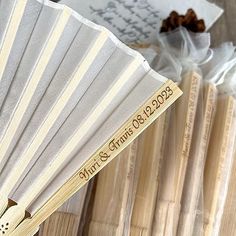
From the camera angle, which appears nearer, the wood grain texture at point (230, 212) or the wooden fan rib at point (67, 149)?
the wooden fan rib at point (67, 149)

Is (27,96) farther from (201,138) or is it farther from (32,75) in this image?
(201,138)

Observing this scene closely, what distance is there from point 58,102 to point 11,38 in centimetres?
7

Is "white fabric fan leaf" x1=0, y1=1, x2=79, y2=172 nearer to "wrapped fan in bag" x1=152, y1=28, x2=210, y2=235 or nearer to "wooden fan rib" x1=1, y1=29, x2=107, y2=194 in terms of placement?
"wooden fan rib" x1=1, y1=29, x2=107, y2=194

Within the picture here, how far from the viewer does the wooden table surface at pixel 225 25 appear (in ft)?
2.49

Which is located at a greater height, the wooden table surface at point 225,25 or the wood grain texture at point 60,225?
the wooden table surface at point 225,25

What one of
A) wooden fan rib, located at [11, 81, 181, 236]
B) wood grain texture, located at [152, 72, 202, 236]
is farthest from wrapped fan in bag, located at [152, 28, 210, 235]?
wooden fan rib, located at [11, 81, 181, 236]

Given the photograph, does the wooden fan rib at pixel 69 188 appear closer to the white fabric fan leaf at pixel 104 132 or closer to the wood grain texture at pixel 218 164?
the white fabric fan leaf at pixel 104 132

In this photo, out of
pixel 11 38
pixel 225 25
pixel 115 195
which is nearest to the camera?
pixel 11 38

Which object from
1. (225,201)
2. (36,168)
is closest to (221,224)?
(225,201)

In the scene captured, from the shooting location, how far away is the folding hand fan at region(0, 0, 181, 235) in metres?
0.48

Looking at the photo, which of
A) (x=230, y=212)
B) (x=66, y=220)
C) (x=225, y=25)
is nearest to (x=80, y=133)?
(x=66, y=220)

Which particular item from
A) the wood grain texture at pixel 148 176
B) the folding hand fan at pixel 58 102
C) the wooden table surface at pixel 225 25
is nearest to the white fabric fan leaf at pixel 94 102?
the folding hand fan at pixel 58 102

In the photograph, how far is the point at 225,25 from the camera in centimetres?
77

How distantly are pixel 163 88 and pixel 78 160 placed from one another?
0.10 m
